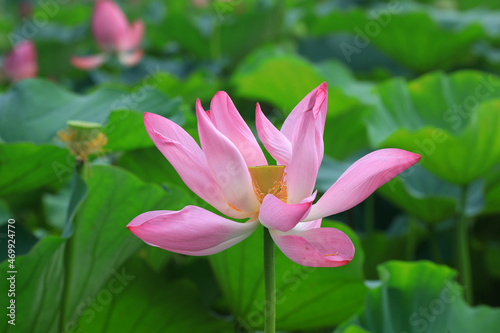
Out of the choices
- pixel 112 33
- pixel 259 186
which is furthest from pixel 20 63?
pixel 259 186

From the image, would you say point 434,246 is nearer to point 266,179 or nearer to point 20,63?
point 266,179

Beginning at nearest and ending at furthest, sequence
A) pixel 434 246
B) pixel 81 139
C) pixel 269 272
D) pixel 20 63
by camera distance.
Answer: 1. pixel 269 272
2. pixel 81 139
3. pixel 434 246
4. pixel 20 63

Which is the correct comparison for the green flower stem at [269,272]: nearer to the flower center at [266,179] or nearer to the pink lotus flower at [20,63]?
the flower center at [266,179]

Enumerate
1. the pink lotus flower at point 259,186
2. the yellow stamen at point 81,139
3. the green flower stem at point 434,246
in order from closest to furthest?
the pink lotus flower at point 259,186 < the yellow stamen at point 81,139 < the green flower stem at point 434,246

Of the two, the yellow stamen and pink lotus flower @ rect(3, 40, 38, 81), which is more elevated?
pink lotus flower @ rect(3, 40, 38, 81)

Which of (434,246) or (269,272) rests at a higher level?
(269,272)

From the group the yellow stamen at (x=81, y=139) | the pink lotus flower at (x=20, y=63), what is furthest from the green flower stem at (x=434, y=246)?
the pink lotus flower at (x=20, y=63)

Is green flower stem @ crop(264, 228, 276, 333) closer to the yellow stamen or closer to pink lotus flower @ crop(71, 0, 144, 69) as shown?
the yellow stamen

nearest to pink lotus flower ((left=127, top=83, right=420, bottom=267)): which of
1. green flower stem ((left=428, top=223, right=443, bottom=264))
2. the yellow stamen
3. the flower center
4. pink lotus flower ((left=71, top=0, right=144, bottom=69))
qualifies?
the flower center

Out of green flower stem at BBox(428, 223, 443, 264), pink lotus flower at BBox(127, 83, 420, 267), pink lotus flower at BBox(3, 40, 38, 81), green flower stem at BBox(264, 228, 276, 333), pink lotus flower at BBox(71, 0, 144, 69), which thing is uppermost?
pink lotus flower at BBox(71, 0, 144, 69)

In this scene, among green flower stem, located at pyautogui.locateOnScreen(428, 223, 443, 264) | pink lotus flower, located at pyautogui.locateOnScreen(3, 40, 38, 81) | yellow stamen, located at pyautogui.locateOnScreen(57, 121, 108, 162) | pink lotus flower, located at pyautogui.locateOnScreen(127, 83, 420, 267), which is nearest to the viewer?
pink lotus flower, located at pyautogui.locateOnScreen(127, 83, 420, 267)
